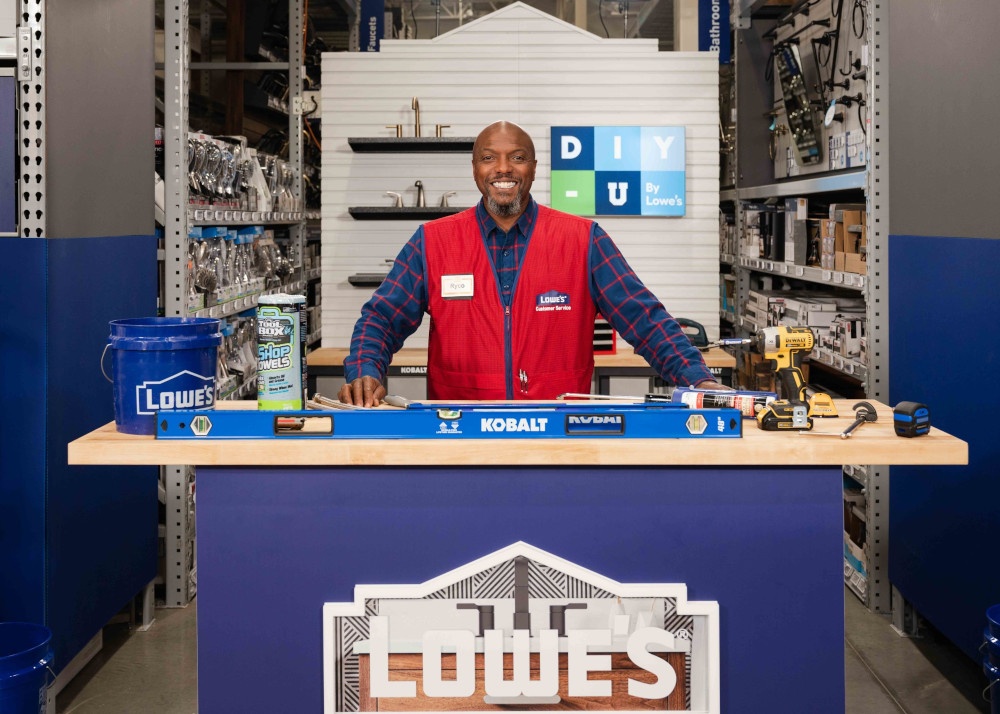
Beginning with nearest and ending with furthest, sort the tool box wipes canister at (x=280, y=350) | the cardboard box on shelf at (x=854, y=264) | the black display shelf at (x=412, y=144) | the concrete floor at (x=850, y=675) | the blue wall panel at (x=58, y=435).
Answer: the tool box wipes canister at (x=280, y=350) < the blue wall panel at (x=58, y=435) < the concrete floor at (x=850, y=675) < the cardboard box on shelf at (x=854, y=264) < the black display shelf at (x=412, y=144)

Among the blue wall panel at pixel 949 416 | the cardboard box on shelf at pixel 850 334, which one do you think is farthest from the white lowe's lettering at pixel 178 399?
the cardboard box on shelf at pixel 850 334

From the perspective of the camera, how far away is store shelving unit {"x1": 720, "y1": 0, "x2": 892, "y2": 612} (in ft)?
14.6

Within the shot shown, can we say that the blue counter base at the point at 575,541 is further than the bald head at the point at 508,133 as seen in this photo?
No

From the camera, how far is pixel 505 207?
3.47 m

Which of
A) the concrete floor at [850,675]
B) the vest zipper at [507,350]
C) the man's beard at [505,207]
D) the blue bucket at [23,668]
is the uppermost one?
the man's beard at [505,207]

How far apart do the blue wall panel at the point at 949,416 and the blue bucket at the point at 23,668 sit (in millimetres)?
2899

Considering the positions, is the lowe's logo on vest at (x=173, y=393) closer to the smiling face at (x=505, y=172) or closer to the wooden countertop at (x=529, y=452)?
the wooden countertop at (x=529, y=452)

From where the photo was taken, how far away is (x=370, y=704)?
220 cm

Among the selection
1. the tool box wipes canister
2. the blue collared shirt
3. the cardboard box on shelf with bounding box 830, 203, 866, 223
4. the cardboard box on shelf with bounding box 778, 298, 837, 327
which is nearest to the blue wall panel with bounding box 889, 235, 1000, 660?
the cardboard box on shelf with bounding box 830, 203, 866, 223

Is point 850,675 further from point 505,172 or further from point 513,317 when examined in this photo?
point 505,172

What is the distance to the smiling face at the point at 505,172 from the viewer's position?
346 cm

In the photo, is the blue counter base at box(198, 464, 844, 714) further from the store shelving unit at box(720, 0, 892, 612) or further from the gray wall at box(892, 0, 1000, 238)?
the store shelving unit at box(720, 0, 892, 612)

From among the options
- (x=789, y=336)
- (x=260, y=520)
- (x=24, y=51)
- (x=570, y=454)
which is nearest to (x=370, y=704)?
(x=260, y=520)

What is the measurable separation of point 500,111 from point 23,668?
4023 millimetres
